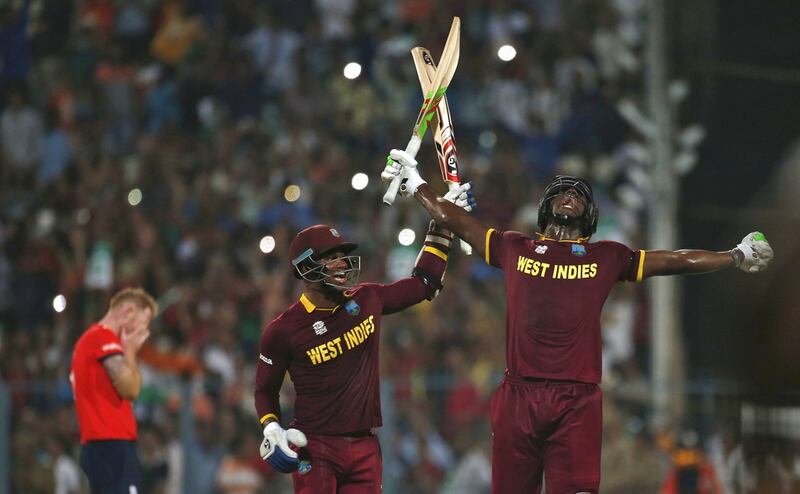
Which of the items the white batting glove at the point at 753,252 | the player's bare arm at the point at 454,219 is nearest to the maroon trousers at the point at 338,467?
the player's bare arm at the point at 454,219

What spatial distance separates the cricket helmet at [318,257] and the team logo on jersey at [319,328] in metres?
0.23

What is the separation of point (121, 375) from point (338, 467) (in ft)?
7.51

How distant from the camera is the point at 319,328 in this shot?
316 inches

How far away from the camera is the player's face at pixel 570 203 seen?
25.1ft

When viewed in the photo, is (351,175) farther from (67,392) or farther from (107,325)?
(107,325)

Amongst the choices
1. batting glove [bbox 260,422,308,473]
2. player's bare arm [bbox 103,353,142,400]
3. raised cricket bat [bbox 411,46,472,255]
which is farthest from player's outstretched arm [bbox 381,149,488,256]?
player's bare arm [bbox 103,353,142,400]

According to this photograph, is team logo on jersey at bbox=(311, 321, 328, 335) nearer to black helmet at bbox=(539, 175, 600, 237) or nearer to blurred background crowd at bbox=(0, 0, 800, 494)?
black helmet at bbox=(539, 175, 600, 237)

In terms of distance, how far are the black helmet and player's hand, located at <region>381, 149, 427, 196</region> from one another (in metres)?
0.79

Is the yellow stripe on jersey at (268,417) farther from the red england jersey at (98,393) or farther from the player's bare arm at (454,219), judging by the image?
the red england jersey at (98,393)

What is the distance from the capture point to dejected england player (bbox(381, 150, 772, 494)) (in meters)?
7.45

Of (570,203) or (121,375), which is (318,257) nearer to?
(570,203)

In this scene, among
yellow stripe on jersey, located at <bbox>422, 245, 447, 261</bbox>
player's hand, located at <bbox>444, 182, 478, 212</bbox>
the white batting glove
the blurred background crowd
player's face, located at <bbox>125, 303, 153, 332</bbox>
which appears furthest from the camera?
the blurred background crowd

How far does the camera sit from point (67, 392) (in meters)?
14.4

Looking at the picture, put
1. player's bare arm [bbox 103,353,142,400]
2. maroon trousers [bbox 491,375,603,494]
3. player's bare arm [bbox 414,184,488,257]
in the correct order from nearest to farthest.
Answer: maroon trousers [bbox 491,375,603,494] → player's bare arm [bbox 414,184,488,257] → player's bare arm [bbox 103,353,142,400]
